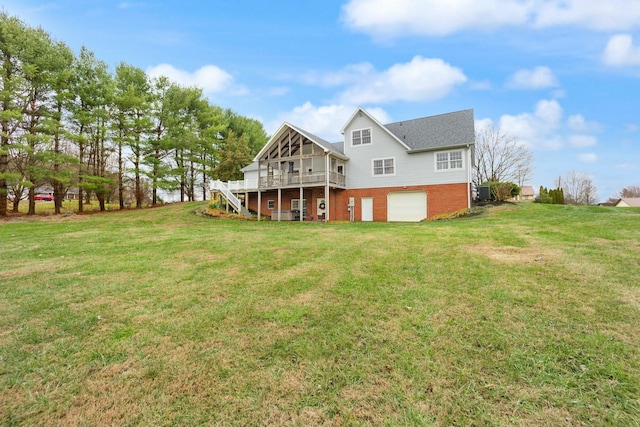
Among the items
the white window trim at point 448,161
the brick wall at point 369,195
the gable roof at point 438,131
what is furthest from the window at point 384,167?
the white window trim at point 448,161

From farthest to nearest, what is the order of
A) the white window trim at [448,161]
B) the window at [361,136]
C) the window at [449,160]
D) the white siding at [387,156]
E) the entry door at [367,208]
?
the window at [361,136] → the entry door at [367,208] → the white siding at [387,156] → the window at [449,160] → the white window trim at [448,161]

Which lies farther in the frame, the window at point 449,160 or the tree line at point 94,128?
the tree line at point 94,128

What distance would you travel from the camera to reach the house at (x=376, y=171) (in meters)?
18.3

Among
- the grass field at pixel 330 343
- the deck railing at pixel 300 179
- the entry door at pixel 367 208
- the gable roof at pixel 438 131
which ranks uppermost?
the gable roof at pixel 438 131

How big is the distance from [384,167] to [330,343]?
60.9 ft

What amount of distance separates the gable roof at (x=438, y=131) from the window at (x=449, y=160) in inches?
23.2

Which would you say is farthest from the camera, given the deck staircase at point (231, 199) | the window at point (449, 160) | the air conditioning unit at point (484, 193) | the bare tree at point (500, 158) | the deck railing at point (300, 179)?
the bare tree at point (500, 158)

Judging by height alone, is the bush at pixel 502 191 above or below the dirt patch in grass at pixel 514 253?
above

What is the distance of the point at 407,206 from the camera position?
1956 centimetres

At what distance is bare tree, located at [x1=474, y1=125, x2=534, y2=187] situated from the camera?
106 ft

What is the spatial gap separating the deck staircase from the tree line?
7387 millimetres

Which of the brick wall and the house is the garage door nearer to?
the house

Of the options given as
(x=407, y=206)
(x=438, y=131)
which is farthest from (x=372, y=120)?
(x=407, y=206)

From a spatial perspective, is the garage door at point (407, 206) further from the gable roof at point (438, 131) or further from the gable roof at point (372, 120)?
the gable roof at point (372, 120)
